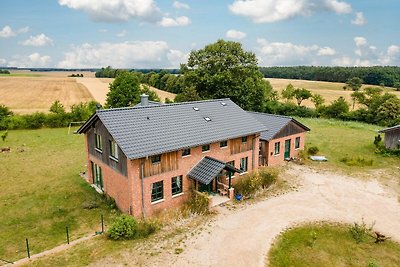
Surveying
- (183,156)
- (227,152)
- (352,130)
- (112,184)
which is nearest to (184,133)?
(183,156)

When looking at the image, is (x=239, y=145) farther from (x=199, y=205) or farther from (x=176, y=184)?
(x=199, y=205)

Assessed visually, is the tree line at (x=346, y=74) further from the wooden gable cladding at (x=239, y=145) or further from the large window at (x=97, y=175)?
the large window at (x=97, y=175)

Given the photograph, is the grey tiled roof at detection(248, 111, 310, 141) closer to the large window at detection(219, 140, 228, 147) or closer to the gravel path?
the gravel path

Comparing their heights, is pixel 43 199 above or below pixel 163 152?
below

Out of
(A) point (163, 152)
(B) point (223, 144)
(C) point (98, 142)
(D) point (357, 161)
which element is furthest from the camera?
(D) point (357, 161)

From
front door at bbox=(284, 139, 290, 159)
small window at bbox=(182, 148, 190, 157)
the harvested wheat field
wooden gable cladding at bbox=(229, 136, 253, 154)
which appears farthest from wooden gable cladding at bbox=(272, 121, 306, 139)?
the harvested wheat field

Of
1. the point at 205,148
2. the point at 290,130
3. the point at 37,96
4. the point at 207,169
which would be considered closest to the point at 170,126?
the point at 205,148

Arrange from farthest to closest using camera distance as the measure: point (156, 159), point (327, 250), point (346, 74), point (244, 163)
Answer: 1. point (346, 74)
2. point (244, 163)
3. point (156, 159)
4. point (327, 250)
